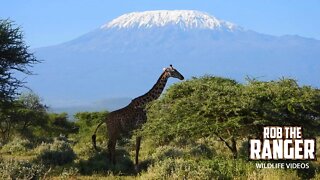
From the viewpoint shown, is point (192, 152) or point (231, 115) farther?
point (192, 152)

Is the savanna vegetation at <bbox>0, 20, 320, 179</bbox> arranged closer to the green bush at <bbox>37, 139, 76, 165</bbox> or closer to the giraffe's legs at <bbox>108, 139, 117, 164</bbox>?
the green bush at <bbox>37, 139, 76, 165</bbox>

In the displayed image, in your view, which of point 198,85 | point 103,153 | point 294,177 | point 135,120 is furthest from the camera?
point 103,153

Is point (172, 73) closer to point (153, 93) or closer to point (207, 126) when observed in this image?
point (153, 93)

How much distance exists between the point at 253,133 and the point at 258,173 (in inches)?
108

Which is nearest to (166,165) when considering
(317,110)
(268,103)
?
(268,103)

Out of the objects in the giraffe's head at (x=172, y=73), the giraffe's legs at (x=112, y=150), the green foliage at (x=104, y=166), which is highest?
the giraffe's head at (x=172, y=73)

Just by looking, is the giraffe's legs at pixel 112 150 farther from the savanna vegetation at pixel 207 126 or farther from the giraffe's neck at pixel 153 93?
the giraffe's neck at pixel 153 93

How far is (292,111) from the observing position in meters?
15.1

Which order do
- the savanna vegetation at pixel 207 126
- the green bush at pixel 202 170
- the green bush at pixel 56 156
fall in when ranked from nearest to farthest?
1. the green bush at pixel 202 170
2. the savanna vegetation at pixel 207 126
3. the green bush at pixel 56 156

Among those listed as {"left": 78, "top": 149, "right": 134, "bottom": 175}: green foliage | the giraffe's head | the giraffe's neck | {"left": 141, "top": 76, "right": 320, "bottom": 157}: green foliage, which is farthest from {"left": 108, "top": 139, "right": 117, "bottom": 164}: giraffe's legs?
the giraffe's head

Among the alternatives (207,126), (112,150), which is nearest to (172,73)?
(112,150)

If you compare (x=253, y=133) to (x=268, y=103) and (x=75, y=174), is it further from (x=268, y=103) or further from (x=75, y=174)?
(x=75, y=174)

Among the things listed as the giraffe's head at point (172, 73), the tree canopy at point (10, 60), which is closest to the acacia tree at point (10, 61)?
the tree canopy at point (10, 60)

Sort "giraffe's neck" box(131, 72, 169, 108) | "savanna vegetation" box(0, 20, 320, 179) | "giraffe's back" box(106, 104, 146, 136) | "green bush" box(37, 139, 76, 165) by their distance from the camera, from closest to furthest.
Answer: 1. "savanna vegetation" box(0, 20, 320, 179)
2. "giraffe's back" box(106, 104, 146, 136)
3. "giraffe's neck" box(131, 72, 169, 108)
4. "green bush" box(37, 139, 76, 165)
